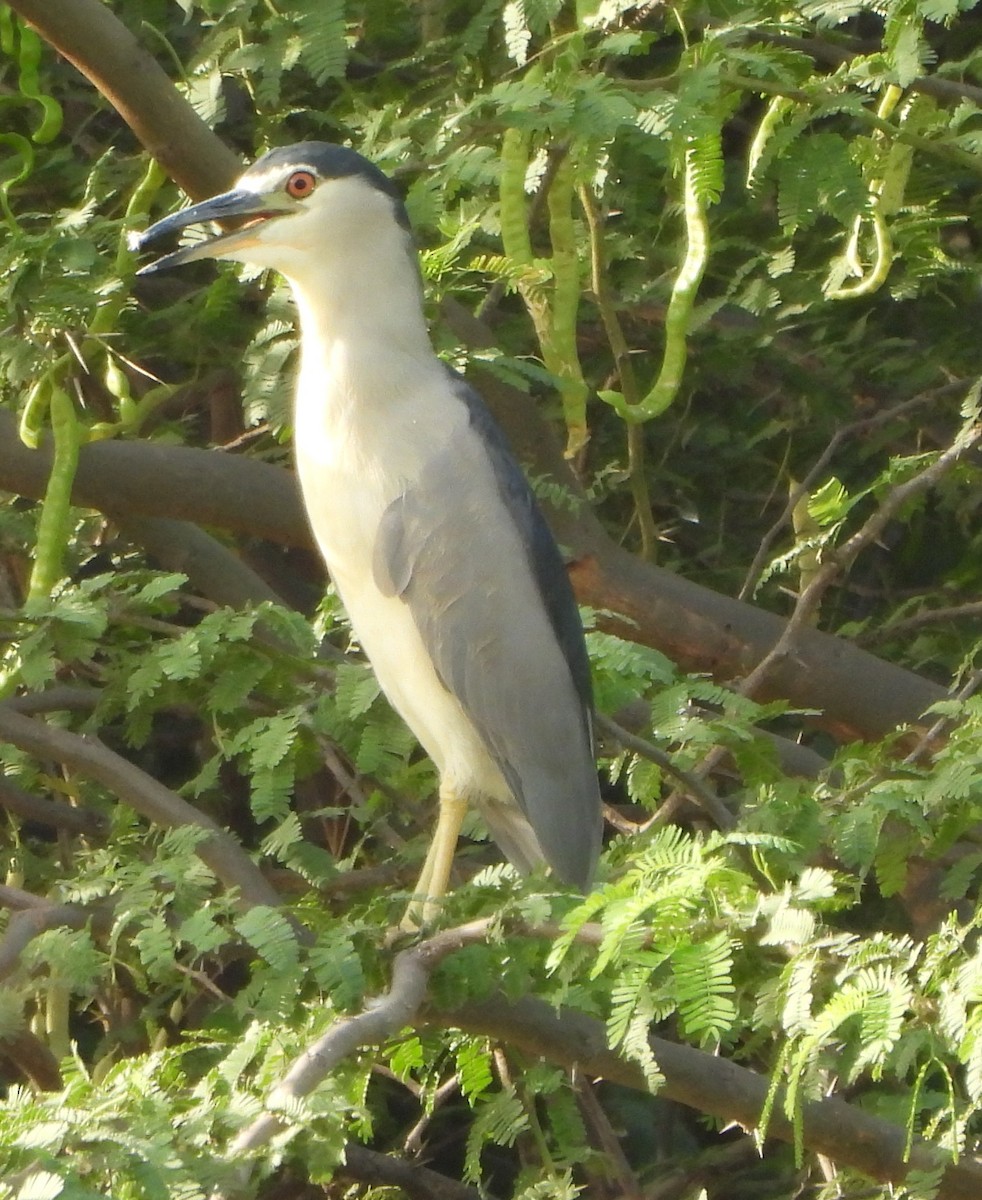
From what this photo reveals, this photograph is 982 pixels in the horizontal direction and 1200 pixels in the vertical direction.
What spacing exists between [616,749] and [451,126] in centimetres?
116

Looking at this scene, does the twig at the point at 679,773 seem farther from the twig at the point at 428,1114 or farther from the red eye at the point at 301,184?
the red eye at the point at 301,184

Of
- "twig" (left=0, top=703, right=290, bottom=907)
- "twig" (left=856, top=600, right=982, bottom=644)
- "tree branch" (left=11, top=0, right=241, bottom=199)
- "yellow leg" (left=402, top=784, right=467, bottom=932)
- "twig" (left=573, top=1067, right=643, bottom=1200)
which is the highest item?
"tree branch" (left=11, top=0, right=241, bottom=199)

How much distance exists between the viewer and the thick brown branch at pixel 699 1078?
2150 millimetres

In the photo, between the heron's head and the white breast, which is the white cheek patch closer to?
the heron's head

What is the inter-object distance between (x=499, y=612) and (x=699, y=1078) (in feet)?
3.02

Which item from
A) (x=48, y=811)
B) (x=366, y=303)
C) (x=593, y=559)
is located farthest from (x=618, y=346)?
(x=48, y=811)

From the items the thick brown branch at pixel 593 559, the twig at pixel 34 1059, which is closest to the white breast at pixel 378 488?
the thick brown branch at pixel 593 559

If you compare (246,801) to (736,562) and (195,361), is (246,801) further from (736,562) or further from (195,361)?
(736,562)

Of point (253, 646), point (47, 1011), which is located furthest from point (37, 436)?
point (47, 1011)

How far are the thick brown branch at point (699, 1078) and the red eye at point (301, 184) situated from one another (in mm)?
1301

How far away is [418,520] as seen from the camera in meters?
2.80

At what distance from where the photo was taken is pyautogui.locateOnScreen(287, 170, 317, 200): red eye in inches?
109

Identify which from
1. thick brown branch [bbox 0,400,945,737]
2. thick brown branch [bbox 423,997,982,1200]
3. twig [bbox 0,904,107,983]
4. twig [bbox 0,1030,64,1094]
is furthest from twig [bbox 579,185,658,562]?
twig [bbox 0,1030,64,1094]

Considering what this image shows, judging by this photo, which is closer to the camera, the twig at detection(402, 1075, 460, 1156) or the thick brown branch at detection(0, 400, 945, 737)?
the twig at detection(402, 1075, 460, 1156)
